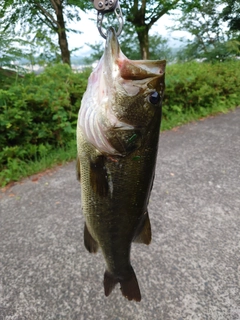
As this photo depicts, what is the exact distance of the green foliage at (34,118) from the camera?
12.9ft

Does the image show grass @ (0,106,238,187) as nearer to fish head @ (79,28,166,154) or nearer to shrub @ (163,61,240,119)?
shrub @ (163,61,240,119)

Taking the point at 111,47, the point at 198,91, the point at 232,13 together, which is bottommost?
A: the point at 198,91

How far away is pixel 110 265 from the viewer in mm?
1545

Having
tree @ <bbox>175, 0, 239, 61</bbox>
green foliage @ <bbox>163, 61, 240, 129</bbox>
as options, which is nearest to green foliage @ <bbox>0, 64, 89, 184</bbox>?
green foliage @ <bbox>163, 61, 240, 129</bbox>

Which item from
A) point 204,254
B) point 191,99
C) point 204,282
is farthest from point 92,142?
point 191,99

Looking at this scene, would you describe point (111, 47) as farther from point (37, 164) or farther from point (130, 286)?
point (37, 164)

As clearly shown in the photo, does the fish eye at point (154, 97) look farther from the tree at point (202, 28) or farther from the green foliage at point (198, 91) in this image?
the tree at point (202, 28)

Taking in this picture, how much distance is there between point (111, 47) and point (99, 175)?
548 mm

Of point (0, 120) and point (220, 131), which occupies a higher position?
point (0, 120)

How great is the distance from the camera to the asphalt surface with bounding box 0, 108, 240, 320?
2.24m

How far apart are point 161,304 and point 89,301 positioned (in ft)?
1.95

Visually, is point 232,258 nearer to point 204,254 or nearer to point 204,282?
point 204,254

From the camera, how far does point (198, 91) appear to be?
6188 millimetres

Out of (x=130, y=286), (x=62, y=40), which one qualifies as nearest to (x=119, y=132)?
(x=130, y=286)
